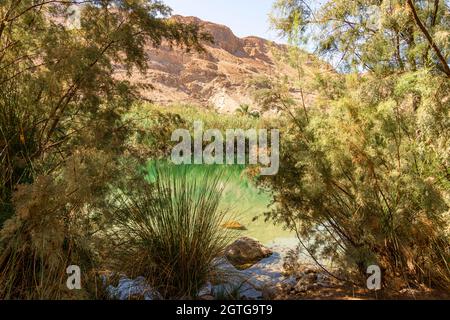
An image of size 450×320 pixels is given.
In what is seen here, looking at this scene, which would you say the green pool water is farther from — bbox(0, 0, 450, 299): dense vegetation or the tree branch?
the tree branch

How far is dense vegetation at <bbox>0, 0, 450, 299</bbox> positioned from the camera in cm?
323

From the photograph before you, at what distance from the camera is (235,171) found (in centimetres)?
795

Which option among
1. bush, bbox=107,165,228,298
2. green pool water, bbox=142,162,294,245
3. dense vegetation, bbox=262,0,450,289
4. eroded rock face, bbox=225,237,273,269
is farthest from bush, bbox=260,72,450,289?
green pool water, bbox=142,162,294,245

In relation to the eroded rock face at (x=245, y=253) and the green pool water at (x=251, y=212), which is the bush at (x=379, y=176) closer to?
the eroded rock face at (x=245, y=253)

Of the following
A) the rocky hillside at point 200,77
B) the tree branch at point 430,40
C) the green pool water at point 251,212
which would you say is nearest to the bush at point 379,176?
the tree branch at point 430,40

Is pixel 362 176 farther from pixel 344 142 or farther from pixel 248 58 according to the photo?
pixel 248 58

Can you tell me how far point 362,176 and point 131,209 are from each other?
188 cm

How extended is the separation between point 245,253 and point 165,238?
152cm

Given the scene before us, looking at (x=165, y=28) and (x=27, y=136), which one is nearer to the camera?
(x=27, y=136)

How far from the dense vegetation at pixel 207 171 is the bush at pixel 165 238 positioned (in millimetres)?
12

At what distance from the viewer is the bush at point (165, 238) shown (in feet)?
11.8

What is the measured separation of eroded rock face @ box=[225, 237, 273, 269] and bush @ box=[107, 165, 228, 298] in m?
1.03

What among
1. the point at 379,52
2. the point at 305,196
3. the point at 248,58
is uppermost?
the point at 248,58

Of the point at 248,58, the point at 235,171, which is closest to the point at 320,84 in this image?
the point at 235,171
